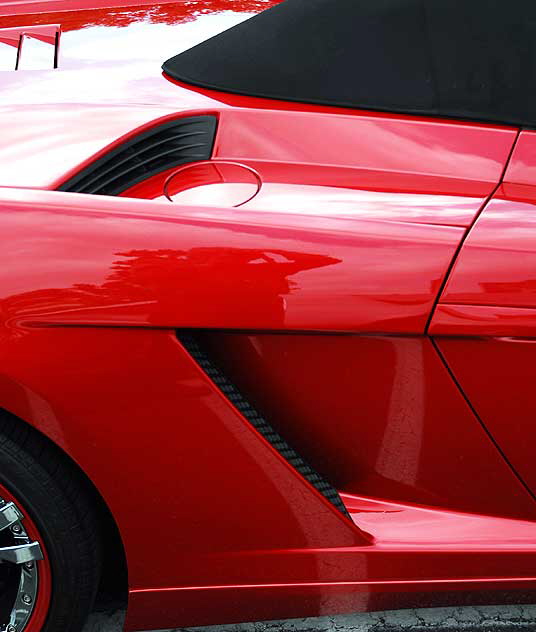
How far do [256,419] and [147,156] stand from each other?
51 centimetres

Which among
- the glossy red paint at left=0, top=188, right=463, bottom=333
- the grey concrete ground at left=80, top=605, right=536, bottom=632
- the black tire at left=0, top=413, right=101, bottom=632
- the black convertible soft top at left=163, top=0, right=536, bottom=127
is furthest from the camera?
the grey concrete ground at left=80, top=605, right=536, bottom=632

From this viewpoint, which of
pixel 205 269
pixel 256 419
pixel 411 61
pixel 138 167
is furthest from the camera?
pixel 411 61

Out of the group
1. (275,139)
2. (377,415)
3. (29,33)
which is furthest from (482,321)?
(29,33)

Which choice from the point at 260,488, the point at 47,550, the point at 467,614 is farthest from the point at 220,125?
the point at 467,614

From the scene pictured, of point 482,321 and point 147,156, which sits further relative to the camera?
point 147,156

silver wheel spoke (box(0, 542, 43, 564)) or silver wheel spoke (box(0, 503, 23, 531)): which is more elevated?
silver wheel spoke (box(0, 503, 23, 531))

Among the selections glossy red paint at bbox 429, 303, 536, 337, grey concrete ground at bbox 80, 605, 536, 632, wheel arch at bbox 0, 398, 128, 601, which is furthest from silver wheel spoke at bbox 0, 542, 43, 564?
glossy red paint at bbox 429, 303, 536, 337

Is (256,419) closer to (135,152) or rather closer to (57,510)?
(57,510)

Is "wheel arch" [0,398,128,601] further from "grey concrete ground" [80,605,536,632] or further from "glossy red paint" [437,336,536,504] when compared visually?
"glossy red paint" [437,336,536,504]

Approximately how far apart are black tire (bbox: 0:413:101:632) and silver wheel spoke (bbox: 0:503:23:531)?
0.07ft

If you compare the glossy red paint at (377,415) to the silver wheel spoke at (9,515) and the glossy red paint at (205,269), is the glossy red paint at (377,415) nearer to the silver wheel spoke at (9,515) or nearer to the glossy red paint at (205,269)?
the glossy red paint at (205,269)

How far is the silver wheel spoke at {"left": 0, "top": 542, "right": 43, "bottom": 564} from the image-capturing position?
1.57m

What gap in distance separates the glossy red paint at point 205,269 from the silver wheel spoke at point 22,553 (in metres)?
0.46

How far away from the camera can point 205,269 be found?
135 centimetres
